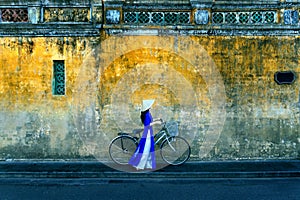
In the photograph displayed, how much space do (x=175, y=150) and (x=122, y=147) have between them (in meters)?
1.52

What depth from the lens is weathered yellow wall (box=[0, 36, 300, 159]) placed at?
970 cm

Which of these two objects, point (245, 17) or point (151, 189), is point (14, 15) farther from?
point (245, 17)

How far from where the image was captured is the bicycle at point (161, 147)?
9.24 m

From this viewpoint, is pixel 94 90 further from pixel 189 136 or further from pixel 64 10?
pixel 189 136

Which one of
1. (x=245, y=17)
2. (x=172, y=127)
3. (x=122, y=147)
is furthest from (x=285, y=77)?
(x=122, y=147)

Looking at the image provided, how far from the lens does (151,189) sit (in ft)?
22.9

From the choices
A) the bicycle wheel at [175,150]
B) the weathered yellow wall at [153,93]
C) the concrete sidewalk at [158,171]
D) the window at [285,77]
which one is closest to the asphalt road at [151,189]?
the concrete sidewalk at [158,171]

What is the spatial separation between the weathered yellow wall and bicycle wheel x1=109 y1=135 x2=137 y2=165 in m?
0.53

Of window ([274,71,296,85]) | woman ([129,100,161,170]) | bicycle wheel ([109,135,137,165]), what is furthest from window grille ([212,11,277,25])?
bicycle wheel ([109,135,137,165])

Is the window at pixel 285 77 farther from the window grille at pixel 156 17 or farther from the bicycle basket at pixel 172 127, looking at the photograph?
the bicycle basket at pixel 172 127

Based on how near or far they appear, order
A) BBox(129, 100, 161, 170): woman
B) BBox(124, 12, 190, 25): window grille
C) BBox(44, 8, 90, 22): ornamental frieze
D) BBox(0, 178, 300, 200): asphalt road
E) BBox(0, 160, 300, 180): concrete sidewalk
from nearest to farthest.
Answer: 1. BBox(0, 178, 300, 200): asphalt road
2. BBox(0, 160, 300, 180): concrete sidewalk
3. BBox(129, 100, 161, 170): woman
4. BBox(44, 8, 90, 22): ornamental frieze
5. BBox(124, 12, 190, 25): window grille

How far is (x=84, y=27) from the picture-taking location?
9633 mm

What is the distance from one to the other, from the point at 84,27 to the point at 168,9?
258cm

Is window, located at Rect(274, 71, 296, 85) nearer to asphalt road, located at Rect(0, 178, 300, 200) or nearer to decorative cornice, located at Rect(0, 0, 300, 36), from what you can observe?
decorative cornice, located at Rect(0, 0, 300, 36)
